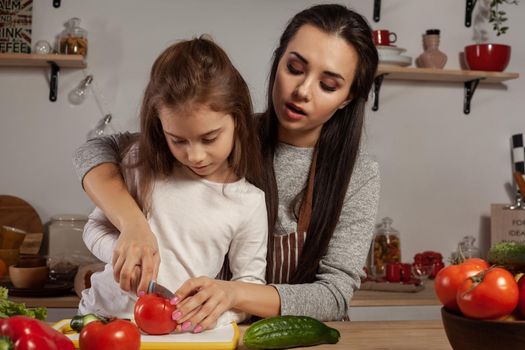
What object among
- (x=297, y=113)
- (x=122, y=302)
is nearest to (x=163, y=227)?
(x=122, y=302)

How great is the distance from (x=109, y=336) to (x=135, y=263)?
0.26 m

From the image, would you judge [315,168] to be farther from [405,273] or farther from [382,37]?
[382,37]

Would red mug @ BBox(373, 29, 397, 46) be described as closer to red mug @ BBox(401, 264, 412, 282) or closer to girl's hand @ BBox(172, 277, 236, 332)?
red mug @ BBox(401, 264, 412, 282)

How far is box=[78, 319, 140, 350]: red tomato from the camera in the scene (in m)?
0.95

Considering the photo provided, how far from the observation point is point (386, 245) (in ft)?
10.2

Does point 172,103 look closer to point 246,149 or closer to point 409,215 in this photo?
point 246,149

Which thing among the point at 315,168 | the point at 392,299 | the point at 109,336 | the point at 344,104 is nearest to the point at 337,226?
the point at 315,168

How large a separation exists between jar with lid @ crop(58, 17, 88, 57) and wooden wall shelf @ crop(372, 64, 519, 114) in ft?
4.00

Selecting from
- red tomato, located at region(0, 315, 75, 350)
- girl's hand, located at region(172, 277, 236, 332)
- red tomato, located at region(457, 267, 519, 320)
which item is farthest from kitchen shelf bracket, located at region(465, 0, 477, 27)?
red tomato, located at region(0, 315, 75, 350)

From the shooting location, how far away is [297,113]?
1.53m

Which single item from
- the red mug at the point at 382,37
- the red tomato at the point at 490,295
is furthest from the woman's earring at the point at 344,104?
the red mug at the point at 382,37

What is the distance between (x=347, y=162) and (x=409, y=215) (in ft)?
5.81

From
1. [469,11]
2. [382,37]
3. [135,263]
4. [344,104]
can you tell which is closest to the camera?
[135,263]

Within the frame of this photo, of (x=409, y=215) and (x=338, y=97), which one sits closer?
(x=338, y=97)
